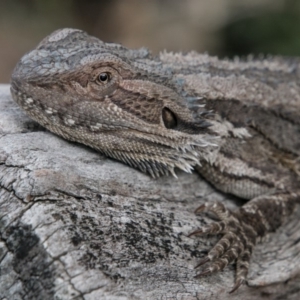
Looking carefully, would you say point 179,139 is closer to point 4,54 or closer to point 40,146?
point 40,146

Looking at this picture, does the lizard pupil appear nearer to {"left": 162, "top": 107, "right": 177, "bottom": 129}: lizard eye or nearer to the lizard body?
the lizard body

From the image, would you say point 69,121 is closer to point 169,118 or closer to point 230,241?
point 169,118

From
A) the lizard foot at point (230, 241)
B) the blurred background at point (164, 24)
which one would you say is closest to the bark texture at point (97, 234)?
the lizard foot at point (230, 241)

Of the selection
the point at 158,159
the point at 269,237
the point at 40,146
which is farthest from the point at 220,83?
the point at 40,146

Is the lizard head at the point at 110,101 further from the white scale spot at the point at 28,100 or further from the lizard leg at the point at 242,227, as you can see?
the lizard leg at the point at 242,227

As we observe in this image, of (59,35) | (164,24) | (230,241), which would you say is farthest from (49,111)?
(164,24)

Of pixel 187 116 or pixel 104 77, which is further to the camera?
pixel 187 116

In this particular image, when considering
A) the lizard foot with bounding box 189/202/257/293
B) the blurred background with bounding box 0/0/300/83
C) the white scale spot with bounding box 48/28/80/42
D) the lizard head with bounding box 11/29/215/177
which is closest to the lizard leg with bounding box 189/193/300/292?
the lizard foot with bounding box 189/202/257/293
